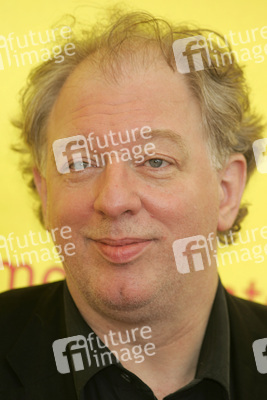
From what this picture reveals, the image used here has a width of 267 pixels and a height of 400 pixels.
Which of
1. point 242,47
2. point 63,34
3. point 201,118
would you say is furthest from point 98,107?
point 242,47

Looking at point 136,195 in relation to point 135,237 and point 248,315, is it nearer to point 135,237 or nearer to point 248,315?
point 135,237

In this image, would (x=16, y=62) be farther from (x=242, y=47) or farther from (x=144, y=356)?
(x=144, y=356)

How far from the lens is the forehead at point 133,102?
1.31m

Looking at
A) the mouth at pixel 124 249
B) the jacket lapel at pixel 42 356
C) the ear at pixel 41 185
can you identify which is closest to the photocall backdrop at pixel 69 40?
the ear at pixel 41 185

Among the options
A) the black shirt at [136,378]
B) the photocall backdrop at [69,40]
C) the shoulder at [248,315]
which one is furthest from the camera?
the photocall backdrop at [69,40]

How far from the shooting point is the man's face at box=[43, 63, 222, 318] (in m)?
1.29

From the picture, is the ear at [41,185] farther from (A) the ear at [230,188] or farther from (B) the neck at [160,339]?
(A) the ear at [230,188]

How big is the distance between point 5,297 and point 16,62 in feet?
2.11

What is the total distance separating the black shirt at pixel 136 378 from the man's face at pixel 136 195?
0.41ft

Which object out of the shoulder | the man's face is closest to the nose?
the man's face

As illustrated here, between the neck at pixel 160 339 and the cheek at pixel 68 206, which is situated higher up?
the cheek at pixel 68 206

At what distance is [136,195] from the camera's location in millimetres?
1282

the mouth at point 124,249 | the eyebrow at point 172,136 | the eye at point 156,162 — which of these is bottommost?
the mouth at point 124,249

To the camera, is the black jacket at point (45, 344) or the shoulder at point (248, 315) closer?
the black jacket at point (45, 344)
